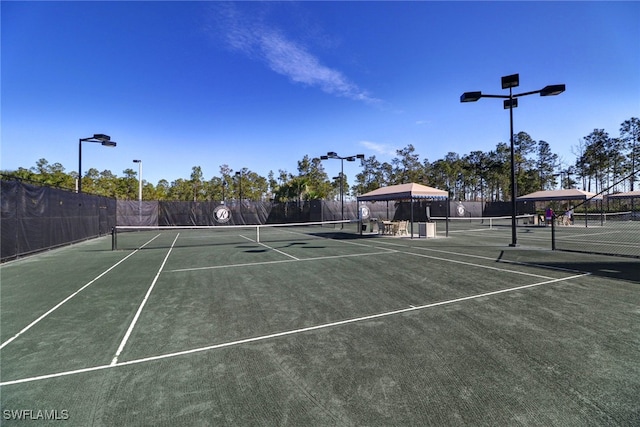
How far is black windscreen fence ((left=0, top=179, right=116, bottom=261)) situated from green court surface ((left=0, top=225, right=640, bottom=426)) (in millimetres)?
4939

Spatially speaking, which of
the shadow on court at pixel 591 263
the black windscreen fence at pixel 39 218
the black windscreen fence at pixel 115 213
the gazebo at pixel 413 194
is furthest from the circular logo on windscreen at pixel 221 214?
the shadow on court at pixel 591 263

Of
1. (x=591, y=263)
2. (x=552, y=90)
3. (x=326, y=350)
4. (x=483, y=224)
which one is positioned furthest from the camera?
(x=483, y=224)

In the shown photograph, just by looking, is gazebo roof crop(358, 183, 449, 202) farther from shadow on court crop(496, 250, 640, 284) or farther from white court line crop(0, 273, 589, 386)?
white court line crop(0, 273, 589, 386)

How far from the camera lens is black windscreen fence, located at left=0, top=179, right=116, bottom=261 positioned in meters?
11.2

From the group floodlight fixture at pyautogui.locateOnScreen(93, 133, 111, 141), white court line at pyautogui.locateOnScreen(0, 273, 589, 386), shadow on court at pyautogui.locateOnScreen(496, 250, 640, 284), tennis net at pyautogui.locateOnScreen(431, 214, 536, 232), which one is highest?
floodlight fixture at pyautogui.locateOnScreen(93, 133, 111, 141)

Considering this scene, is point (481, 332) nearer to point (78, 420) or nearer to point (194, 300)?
point (78, 420)

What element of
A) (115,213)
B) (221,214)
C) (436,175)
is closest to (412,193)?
(221,214)

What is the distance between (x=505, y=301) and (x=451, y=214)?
135 feet

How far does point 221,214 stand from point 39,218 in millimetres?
20129

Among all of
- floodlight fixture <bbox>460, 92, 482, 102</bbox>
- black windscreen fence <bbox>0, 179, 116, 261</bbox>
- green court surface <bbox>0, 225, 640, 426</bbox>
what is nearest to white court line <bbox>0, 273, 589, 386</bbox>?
green court surface <bbox>0, 225, 640, 426</bbox>

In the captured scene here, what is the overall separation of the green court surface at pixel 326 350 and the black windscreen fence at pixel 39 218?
494cm

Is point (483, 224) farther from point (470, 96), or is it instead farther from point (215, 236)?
point (215, 236)

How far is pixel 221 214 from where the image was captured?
33500mm

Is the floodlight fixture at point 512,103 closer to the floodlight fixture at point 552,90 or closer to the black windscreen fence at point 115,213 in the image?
the floodlight fixture at point 552,90
